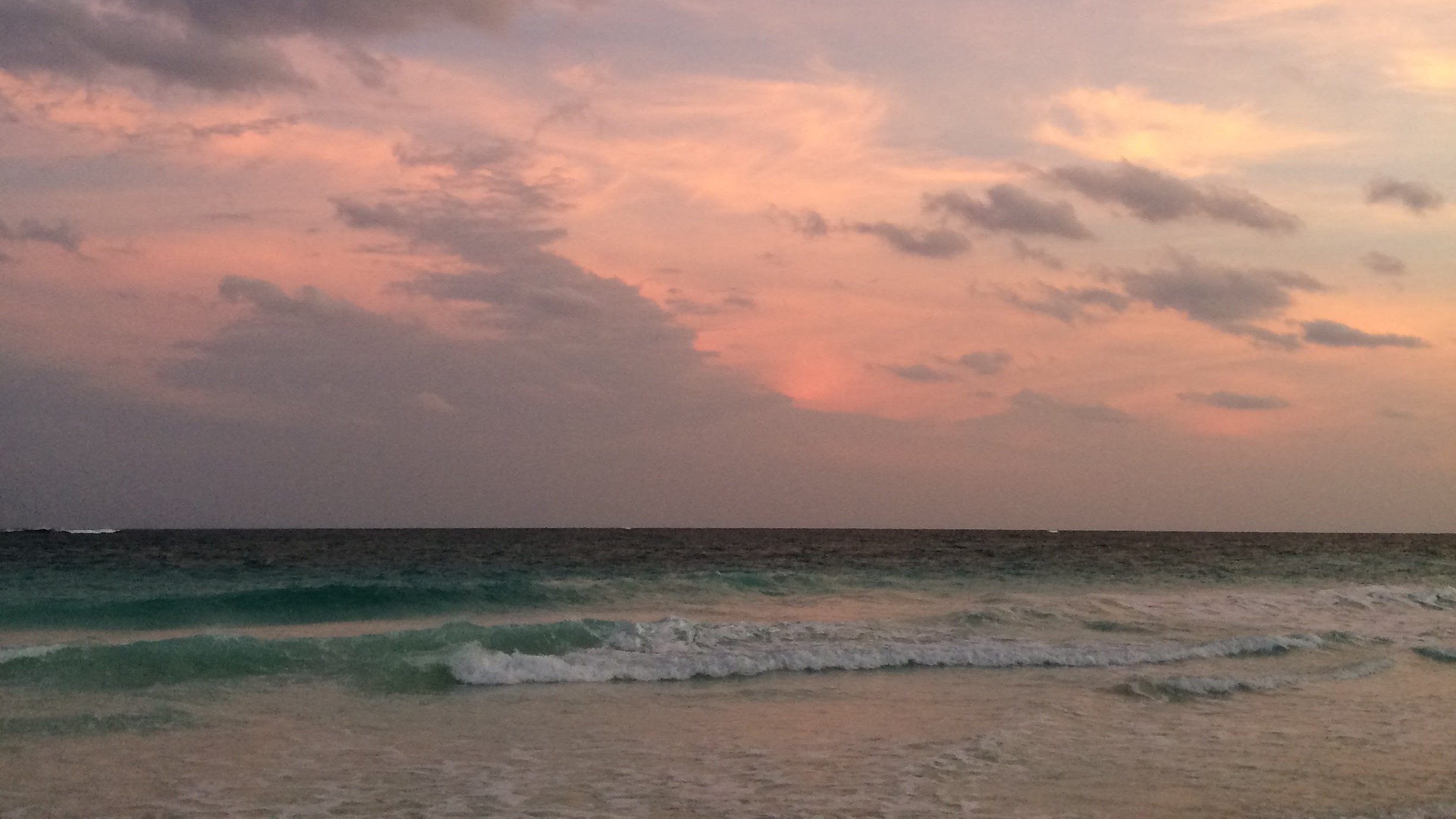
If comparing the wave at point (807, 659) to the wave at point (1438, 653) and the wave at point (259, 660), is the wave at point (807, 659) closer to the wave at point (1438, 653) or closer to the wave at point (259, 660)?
the wave at point (259, 660)

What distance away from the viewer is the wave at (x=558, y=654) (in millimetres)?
17844

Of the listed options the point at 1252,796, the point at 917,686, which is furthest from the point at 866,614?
the point at 1252,796

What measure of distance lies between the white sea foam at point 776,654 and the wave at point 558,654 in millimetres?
32

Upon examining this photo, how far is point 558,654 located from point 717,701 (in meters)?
4.99

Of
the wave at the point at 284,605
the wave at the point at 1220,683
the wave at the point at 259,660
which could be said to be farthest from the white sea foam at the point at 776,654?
the wave at the point at 284,605

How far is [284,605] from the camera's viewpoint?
94.3 feet

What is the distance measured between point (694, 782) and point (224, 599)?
Answer: 21447mm

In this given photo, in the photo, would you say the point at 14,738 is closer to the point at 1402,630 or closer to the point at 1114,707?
the point at 1114,707

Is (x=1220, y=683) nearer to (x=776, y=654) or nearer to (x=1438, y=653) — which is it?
(x=1438, y=653)

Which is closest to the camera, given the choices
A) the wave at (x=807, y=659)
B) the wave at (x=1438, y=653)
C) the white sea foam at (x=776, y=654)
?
the wave at (x=807, y=659)

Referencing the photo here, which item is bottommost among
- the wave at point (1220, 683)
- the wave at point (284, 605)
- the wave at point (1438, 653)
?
the wave at point (284, 605)

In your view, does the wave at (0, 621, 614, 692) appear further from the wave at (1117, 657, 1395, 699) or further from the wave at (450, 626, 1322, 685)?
the wave at (1117, 657, 1395, 699)

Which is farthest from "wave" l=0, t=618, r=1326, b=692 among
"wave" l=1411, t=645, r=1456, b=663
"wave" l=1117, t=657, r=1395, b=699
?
"wave" l=1117, t=657, r=1395, b=699

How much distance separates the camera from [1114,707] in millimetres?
16219
